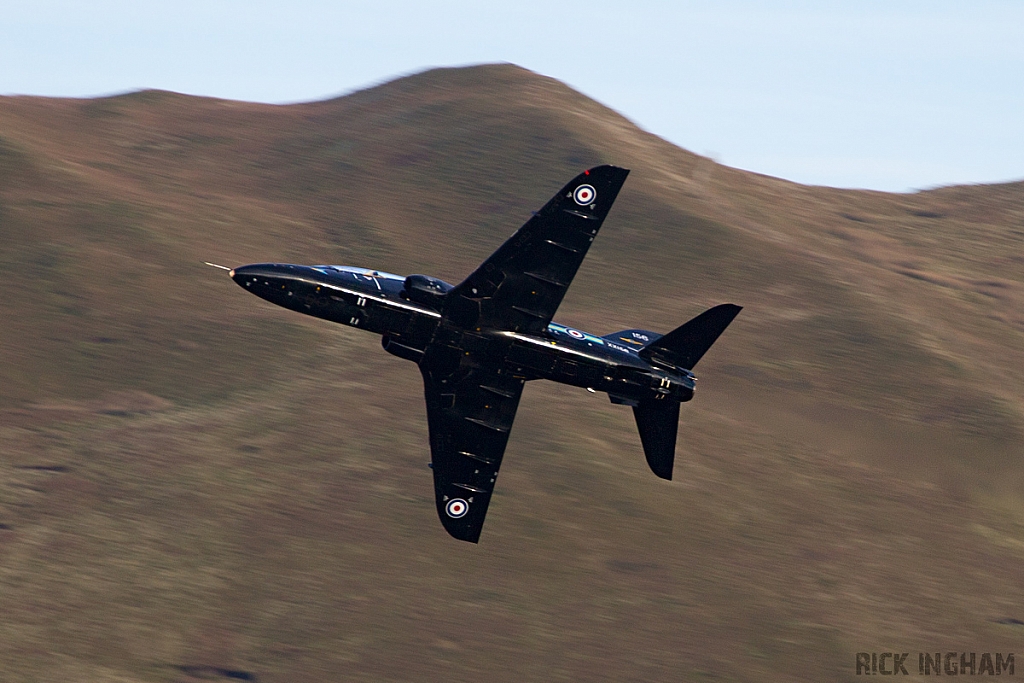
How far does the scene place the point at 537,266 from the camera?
31.4m

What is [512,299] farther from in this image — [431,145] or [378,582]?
[431,145]

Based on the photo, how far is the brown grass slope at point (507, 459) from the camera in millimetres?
63969

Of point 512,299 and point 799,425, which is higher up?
point 512,299

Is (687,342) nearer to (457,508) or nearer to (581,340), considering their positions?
(581,340)

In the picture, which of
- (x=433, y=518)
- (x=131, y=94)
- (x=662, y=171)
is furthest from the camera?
(x=131, y=94)

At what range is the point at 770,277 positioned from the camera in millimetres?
102062

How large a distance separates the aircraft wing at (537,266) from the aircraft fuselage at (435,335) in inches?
17.9

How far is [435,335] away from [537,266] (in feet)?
11.9

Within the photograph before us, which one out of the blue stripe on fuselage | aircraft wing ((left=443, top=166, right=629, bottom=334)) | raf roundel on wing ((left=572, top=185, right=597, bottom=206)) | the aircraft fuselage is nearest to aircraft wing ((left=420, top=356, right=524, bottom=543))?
the aircraft fuselage

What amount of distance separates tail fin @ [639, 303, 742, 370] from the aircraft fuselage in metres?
0.31

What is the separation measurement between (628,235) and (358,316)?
79455 mm

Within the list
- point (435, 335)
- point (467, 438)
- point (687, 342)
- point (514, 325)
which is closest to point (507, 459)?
point (467, 438)

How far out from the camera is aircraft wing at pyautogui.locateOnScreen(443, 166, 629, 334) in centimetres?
3073

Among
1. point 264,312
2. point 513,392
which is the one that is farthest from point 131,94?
point 513,392
